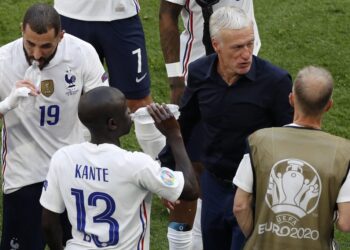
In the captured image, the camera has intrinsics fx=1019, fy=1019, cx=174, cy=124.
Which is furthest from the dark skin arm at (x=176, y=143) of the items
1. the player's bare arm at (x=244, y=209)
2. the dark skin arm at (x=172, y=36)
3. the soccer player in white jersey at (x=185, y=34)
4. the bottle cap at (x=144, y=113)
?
the dark skin arm at (x=172, y=36)

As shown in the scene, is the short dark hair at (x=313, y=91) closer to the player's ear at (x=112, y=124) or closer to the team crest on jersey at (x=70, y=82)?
the player's ear at (x=112, y=124)

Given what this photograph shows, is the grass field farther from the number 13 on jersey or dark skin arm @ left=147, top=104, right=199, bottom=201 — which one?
the number 13 on jersey

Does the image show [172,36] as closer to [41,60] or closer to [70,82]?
[70,82]

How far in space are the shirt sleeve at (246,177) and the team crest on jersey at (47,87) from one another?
5.08 feet

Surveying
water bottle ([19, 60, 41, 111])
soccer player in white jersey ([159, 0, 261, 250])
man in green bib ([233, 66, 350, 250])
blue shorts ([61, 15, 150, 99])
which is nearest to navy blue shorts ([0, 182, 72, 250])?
water bottle ([19, 60, 41, 111])

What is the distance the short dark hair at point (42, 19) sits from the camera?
5852 millimetres

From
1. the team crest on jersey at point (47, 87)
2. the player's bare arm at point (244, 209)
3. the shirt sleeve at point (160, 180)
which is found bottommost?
the player's bare arm at point (244, 209)

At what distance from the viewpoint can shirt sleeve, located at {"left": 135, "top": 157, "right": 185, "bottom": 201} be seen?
4957 mm

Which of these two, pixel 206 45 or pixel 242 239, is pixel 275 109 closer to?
pixel 242 239

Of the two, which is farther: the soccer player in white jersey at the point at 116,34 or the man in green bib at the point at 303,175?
the soccer player in white jersey at the point at 116,34

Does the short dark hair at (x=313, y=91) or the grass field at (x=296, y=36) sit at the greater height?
the short dark hair at (x=313, y=91)

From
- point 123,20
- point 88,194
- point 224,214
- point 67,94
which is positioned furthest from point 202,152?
point 123,20

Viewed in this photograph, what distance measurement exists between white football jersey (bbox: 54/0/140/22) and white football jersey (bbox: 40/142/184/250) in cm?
309

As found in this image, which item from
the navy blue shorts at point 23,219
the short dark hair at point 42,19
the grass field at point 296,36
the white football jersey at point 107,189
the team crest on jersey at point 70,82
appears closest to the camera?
the white football jersey at point 107,189
